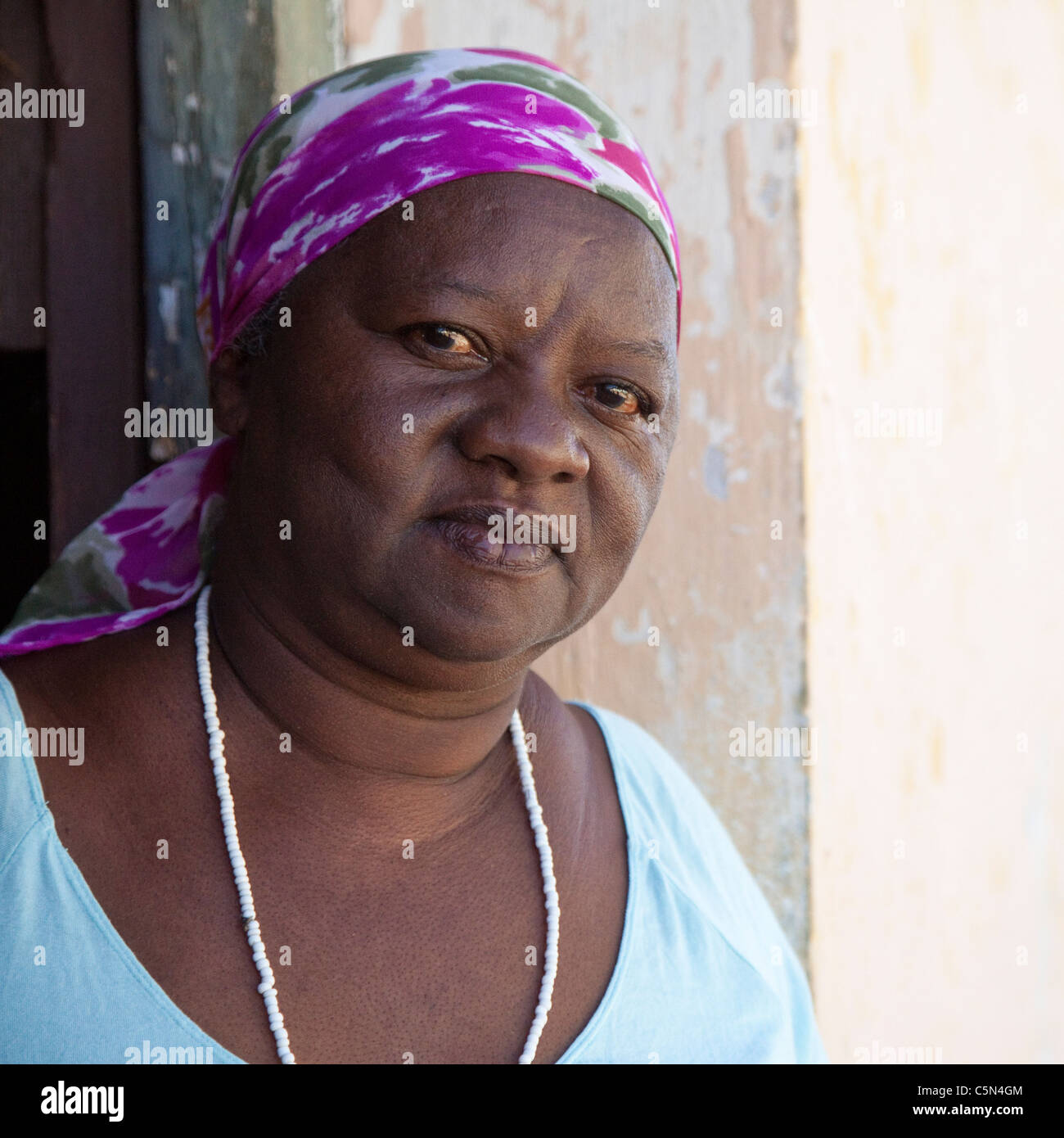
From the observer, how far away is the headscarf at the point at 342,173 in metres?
1.51

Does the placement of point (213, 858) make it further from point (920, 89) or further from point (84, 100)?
point (920, 89)

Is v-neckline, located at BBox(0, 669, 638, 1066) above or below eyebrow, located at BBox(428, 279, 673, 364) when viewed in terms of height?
below

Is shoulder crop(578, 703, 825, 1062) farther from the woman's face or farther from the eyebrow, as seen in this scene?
the eyebrow

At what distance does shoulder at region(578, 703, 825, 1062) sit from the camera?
184 centimetres

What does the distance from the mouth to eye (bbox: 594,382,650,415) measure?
21cm

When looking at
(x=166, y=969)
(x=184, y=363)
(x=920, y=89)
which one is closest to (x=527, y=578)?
(x=166, y=969)

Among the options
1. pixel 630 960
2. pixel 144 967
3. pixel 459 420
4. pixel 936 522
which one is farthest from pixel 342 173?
pixel 936 522

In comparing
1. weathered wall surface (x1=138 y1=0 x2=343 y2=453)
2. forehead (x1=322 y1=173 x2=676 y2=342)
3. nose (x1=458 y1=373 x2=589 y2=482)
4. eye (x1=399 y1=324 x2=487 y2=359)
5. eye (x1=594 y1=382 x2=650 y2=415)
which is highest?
weathered wall surface (x1=138 y1=0 x2=343 y2=453)

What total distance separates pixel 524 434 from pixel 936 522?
183 centimetres

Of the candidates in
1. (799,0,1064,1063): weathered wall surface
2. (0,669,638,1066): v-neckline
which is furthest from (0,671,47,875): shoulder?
(799,0,1064,1063): weathered wall surface

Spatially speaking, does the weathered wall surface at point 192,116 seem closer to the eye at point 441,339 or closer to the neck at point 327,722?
the neck at point 327,722

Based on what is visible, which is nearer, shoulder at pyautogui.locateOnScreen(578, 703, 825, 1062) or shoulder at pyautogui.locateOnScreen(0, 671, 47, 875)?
shoulder at pyautogui.locateOnScreen(0, 671, 47, 875)

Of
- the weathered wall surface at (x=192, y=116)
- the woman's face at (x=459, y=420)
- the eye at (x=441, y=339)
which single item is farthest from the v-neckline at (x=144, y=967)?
the weathered wall surface at (x=192, y=116)
